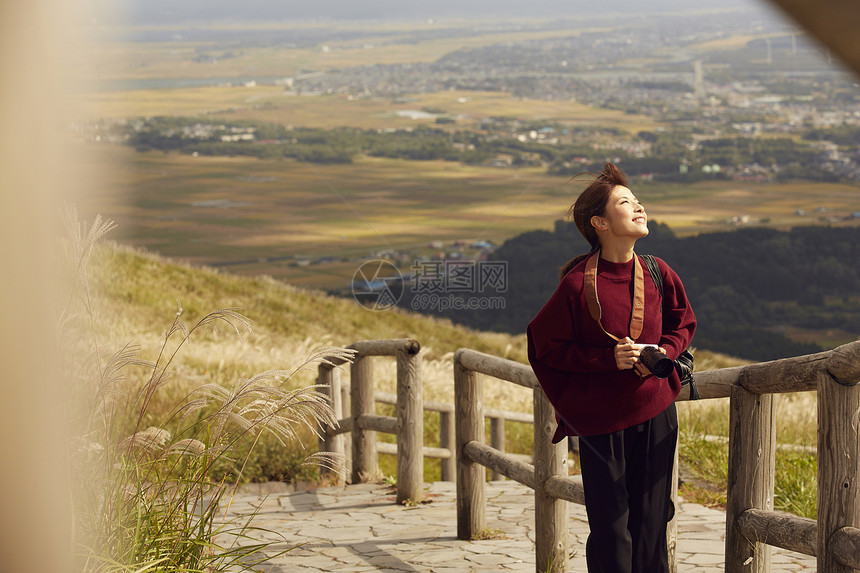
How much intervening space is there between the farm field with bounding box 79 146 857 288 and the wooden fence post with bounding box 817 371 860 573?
6193 cm

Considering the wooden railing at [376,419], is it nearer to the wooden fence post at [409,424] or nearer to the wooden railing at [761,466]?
the wooden fence post at [409,424]

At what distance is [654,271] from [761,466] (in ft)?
2.86

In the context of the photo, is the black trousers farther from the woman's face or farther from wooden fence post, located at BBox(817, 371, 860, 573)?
the woman's face

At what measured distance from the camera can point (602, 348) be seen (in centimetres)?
324

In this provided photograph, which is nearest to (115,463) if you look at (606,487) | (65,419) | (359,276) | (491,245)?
(65,419)

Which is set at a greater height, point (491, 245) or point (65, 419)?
point (65, 419)

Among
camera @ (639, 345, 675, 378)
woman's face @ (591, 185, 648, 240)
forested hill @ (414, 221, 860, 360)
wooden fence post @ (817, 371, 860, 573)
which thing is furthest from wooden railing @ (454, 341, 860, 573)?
forested hill @ (414, 221, 860, 360)

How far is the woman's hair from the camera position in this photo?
335 cm

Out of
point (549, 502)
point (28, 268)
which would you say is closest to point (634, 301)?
point (549, 502)

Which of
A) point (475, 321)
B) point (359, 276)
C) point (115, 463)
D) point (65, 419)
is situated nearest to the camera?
point (65, 419)

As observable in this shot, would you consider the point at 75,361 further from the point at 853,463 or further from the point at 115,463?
the point at 853,463

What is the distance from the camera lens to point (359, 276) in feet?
189

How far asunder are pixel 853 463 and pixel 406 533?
3.23 metres

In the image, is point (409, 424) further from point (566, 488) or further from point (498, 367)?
point (566, 488)
